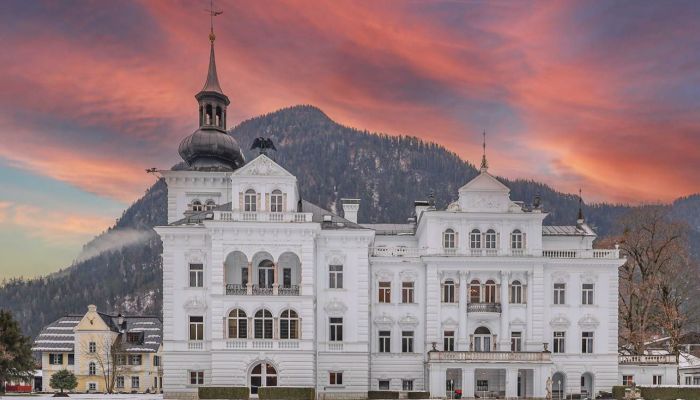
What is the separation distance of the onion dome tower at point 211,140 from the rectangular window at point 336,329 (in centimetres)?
1789

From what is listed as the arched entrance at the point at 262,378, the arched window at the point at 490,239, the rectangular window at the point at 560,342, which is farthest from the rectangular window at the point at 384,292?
the rectangular window at the point at 560,342

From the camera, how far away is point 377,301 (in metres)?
53.5

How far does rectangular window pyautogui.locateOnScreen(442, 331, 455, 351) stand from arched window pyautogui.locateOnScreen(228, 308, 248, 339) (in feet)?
50.4

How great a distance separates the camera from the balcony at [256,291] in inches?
1965

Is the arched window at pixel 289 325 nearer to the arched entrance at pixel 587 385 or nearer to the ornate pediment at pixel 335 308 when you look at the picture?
the ornate pediment at pixel 335 308

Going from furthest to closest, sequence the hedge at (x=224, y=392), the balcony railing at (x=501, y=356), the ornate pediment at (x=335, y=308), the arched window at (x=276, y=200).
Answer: the ornate pediment at (x=335, y=308)
the arched window at (x=276, y=200)
the balcony railing at (x=501, y=356)
the hedge at (x=224, y=392)

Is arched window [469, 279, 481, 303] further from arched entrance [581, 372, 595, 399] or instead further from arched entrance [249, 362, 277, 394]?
arched entrance [249, 362, 277, 394]

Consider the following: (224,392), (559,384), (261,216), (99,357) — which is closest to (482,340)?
(559,384)

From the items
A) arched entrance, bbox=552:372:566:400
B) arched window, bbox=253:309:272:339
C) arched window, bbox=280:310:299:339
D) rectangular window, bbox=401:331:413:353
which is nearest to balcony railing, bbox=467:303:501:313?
rectangular window, bbox=401:331:413:353

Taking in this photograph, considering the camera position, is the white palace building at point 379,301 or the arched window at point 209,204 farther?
the arched window at point 209,204

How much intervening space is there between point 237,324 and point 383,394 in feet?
39.3

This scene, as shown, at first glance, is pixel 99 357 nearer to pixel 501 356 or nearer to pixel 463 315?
pixel 463 315

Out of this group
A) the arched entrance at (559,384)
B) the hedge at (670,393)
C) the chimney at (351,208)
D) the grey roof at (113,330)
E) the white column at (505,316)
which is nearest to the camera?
the hedge at (670,393)

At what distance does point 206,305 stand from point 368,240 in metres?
13.1
